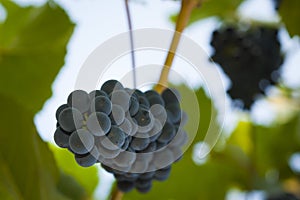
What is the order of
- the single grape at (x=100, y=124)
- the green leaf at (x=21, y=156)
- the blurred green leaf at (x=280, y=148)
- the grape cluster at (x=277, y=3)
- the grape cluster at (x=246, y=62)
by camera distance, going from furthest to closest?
the blurred green leaf at (x=280, y=148), the grape cluster at (x=246, y=62), the grape cluster at (x=277, y=3), the green leaf at (x=21, y=156), the single grape at (x=100, y=124)

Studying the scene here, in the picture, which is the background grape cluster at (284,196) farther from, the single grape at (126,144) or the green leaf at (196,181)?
the single grape at (126,144)

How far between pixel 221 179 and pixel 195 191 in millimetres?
94

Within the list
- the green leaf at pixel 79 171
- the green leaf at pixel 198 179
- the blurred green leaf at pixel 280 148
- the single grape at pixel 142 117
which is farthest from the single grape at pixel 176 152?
the blurred green leaf at pixel 280 148

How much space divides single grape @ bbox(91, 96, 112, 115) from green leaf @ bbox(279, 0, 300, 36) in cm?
65

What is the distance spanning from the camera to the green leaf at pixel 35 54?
48.4 inches

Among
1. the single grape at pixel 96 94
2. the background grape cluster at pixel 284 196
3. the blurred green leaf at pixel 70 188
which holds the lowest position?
the background grape cluster at pixel 284 196

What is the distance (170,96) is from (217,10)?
2.45 feet

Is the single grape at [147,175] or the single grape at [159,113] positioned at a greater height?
the single grape at [159,113]

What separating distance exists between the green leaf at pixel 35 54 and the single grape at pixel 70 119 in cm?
57

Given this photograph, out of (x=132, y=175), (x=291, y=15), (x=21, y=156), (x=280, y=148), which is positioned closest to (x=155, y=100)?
(x=132, y=175)

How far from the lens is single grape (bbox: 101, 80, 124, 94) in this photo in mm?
665

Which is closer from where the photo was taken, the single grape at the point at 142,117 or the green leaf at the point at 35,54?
the single grape at the point at 142,117

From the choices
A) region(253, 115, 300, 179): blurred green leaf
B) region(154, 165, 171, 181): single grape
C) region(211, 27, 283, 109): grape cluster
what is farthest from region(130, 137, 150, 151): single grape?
region(253, 115, 300, 179): blurred green leaf

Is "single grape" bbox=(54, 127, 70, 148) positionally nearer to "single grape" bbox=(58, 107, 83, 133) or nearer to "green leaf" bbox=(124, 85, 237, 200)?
"single grape" bbox=(58, 107, 83, 133)
